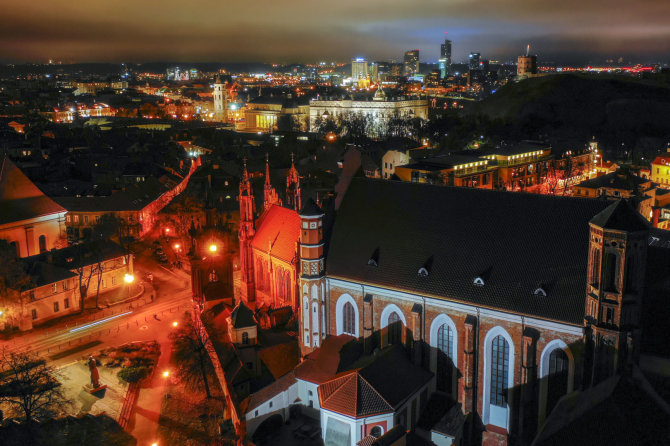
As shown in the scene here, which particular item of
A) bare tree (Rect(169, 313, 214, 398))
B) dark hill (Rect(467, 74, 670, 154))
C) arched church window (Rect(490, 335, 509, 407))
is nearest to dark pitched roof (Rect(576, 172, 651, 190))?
arched church window (Rect(490, 335, 509, 407))

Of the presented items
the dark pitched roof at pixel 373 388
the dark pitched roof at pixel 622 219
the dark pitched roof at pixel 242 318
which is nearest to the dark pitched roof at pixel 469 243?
the dark pitched roof at pixel 622 219

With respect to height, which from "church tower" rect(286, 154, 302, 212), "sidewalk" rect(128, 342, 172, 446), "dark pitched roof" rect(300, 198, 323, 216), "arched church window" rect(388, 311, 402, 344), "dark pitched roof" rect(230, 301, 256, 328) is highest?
"dark pitched roof" rect(300, 198, 323, 216)

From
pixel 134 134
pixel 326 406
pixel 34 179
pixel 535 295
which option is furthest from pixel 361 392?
pixel 134 134

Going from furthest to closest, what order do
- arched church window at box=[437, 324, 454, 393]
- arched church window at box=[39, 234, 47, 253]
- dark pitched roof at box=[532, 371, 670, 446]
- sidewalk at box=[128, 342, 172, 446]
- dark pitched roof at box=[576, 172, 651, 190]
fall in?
1. dark pitched roof at box=[576, 172, 651, 190]
2. arched church window at box=[39, 234, 47, 253]
3. sidewalk at box=[128, 342, 172, 446]
4. arched church window at box=[437, 324, 454, 393]
5. dark pitched roof at box=[532, 371, 670, 446]

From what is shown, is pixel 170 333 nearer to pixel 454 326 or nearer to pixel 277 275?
pixel 277 275

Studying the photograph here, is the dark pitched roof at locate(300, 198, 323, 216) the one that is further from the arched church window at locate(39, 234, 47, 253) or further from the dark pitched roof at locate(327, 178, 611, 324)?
the arched church window at locate(39, 234, 47, 253)

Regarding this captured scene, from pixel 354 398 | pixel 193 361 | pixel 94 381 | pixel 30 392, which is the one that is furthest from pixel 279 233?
pixel 30 392

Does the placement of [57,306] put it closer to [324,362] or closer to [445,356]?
[324,362]
